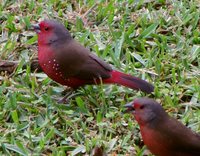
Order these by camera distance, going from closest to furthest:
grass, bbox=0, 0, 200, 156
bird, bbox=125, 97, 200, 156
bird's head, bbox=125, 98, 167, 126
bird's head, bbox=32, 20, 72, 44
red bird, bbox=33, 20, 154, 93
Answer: bird, bbox=125, 97, 200, 156
bird's head, bbox=125, 98, 167, 126
grass, bbox=0, 0, 200, 156
red bird, bbox=33, 20, 154, 93
bird's head, bbox=32, 20, 72, 44

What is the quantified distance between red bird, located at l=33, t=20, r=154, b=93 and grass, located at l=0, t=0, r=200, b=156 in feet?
0.49

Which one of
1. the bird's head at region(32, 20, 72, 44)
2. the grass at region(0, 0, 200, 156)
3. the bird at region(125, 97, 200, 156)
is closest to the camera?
the bird at region(125, 97, 200, 156)

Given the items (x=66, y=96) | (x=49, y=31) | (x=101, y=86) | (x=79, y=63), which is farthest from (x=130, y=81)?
(x=49, y=31)

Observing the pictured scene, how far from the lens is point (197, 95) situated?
613cm

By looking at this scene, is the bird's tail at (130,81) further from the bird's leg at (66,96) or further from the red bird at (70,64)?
the bird's leg at (66,96)

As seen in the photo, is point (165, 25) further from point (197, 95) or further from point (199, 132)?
point (199, 132)

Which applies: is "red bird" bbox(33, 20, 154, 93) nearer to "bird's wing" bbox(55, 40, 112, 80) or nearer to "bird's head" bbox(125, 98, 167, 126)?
"bird's wing" bbox(55, 40, 112, 80)

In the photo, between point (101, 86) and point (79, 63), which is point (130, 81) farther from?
point (79, 63)

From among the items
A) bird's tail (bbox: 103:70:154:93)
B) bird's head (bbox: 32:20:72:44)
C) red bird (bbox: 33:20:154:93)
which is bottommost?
bird's tail (bbox: 103:70:154:93)

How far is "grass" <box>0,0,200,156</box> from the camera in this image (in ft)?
18.6

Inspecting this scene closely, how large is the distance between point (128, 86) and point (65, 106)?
1.81ft

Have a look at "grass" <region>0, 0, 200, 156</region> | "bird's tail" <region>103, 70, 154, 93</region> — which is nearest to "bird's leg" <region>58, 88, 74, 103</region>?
"grass" <region>0, 0, 200, 156</region>

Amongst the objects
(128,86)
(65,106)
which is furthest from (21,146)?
(128,86)

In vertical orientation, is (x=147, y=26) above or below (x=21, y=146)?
above
